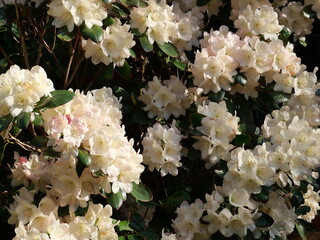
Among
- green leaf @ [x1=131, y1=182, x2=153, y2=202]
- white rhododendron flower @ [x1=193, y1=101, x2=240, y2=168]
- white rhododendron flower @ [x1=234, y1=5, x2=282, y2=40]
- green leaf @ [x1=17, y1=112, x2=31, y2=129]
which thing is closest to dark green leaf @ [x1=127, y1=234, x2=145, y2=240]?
green leaf @ [x1=131, y1=182, x2=153, y2=202]

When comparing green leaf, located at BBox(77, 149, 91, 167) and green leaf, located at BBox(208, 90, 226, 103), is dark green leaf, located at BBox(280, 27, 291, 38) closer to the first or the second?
green leaf, located at BBox(208, 90, 226, 103)

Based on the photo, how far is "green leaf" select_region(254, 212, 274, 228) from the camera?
8.48 ft

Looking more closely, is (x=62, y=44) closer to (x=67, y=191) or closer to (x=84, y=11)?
(x=84, y=11)

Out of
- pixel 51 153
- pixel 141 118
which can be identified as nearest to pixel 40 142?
pixel 51 153

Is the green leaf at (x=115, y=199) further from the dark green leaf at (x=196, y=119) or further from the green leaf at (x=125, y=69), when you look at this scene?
the green leaf at (x=125, y=69)

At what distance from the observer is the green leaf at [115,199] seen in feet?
7.82

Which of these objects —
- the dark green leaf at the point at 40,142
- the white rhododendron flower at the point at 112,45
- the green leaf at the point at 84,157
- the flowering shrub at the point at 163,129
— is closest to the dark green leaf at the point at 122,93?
the flowering shrub at the point at 163,129

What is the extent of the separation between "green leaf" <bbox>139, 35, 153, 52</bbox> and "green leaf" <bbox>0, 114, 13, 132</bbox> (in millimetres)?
749

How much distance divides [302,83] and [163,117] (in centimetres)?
59

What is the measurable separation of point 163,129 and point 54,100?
0.52 meters

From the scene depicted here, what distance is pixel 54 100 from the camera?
2.25 metres

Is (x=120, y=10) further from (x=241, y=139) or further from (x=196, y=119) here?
(x=241, y=139)

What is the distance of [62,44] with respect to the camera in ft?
10.9

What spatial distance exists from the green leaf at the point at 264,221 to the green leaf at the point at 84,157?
2.38 ft
